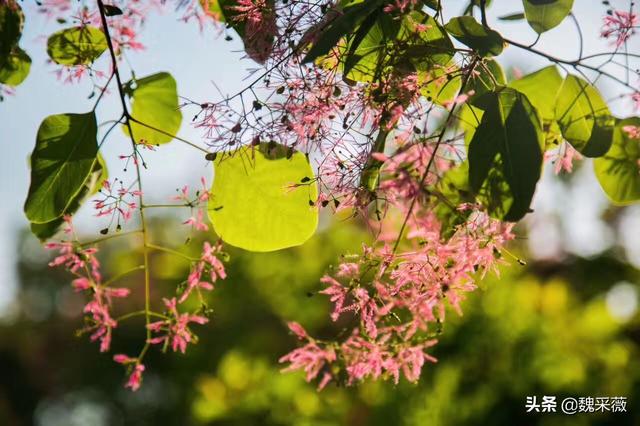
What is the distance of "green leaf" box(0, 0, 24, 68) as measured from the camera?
73cm

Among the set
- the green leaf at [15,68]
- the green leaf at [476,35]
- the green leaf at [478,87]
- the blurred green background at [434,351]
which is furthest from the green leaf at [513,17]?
the blurred green background at [434,351]

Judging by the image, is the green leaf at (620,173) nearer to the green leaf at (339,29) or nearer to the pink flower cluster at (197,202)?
the green leaf at (339,29)

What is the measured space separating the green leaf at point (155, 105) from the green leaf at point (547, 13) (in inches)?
17.0

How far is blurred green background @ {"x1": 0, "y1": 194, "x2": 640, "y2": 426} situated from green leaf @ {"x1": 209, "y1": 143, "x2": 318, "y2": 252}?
0.82 metres

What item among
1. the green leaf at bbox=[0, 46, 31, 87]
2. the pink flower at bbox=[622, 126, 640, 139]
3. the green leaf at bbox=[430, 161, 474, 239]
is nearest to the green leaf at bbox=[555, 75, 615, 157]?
the pink flower at bbox=[622, 126, 640, 139]

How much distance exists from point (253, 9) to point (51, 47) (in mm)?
295

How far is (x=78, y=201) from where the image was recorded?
2.68 ft

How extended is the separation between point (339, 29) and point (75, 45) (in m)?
0.43

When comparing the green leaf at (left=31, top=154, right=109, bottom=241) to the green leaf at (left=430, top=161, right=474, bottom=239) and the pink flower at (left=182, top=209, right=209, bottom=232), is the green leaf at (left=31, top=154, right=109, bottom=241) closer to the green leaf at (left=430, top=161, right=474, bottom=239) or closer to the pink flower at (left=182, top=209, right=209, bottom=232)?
the pink flower at (left=182, top=209, right=209, bottom=232)

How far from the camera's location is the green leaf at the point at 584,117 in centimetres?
63

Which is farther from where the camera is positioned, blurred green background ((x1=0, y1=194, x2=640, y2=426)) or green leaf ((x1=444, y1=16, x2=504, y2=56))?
blurred green background ((x1=0, y1=194, x2=640, y2=426))

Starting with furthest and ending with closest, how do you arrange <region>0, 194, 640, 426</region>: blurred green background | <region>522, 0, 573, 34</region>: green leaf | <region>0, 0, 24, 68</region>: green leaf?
<region>0, 194, 640, 426</region>: blurred green background < <region>0, 0, 24, 68</region>: green leaf < <region>522, 0, 573, 34</region>: green leaf

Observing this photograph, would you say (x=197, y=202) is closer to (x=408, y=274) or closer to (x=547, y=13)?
(x=408, y=274)

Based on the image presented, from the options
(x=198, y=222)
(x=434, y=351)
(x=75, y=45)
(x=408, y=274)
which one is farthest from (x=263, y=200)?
(x=434, y=351)
